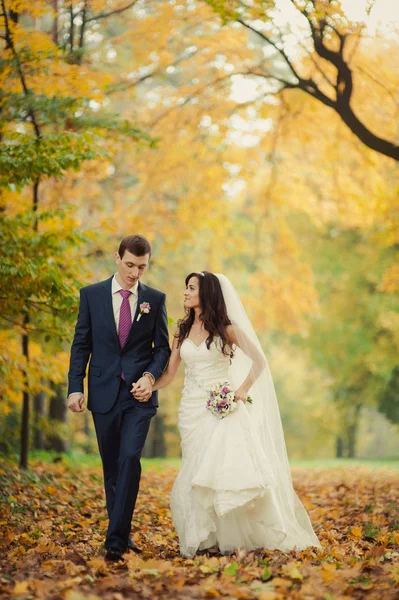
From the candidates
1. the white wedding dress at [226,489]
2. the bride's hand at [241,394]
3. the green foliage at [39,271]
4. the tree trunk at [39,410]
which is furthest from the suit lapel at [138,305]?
the tree trunk at [39,410]

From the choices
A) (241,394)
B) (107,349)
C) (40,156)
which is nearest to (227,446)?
(241,394)

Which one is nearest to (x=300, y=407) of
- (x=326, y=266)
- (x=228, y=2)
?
(x=326, y=266)

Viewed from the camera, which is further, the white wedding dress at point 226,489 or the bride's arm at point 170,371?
the bride's arm at point 170,371

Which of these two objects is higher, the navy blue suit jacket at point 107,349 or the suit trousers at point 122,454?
the navy blue suit jacket at point 107,349

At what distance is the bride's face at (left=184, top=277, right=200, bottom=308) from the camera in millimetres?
6027

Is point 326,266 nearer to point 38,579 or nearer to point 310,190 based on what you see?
point 310,190

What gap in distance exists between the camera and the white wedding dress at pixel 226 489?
5.50m

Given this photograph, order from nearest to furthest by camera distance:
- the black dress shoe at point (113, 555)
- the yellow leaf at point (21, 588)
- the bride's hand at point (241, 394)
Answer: the yellow leaf at point (21, 588) → the black dress shoe at point (113, 555) → the bride's hand at point (241, 394)

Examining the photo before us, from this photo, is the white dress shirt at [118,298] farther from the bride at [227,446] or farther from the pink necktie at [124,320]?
the bride at [227,446]

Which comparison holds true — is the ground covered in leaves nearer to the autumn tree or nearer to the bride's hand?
the bride's hand

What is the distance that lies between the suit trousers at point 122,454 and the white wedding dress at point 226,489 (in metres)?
0.42

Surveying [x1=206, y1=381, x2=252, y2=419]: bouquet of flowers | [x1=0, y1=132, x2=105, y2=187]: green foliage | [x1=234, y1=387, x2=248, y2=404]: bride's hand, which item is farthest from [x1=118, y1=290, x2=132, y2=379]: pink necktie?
[x1=0, y1=132, x2=105, y2=187]: green foliage

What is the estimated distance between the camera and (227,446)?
5.63 meters

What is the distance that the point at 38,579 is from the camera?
427cm
